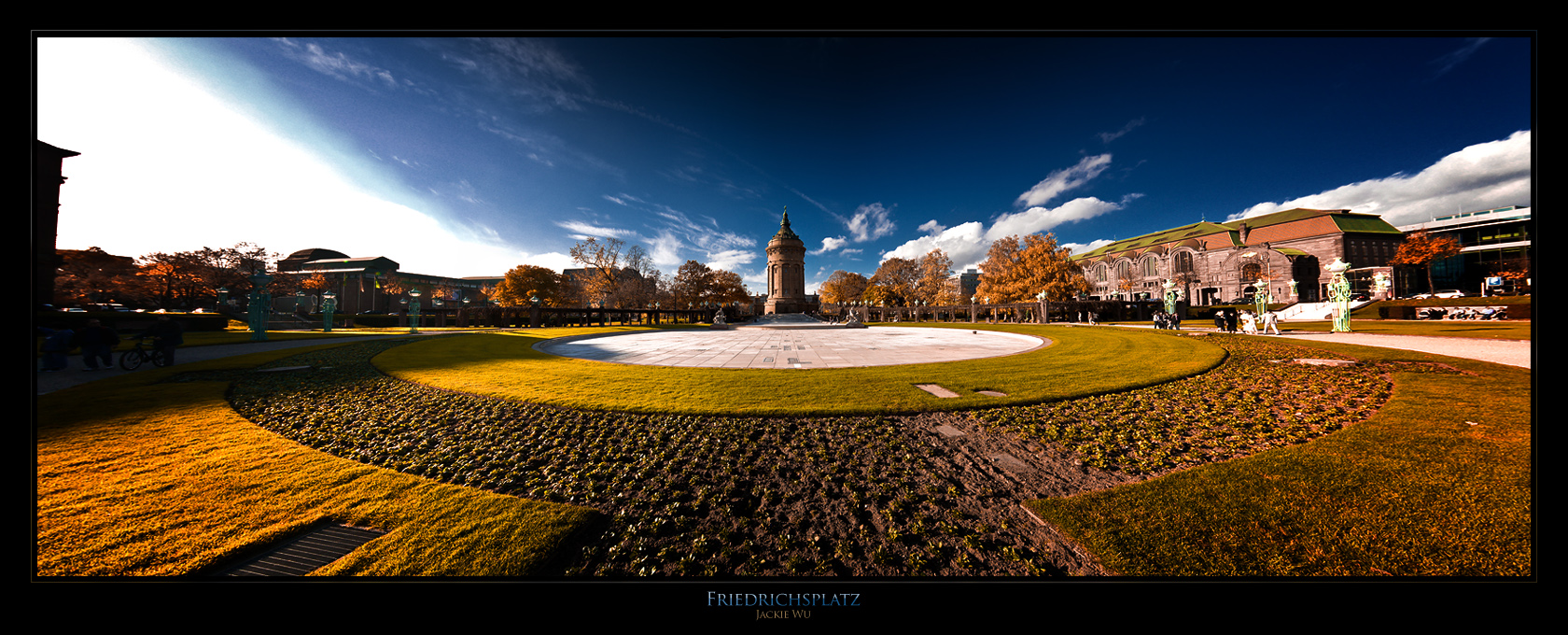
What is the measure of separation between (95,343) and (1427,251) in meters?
88.1

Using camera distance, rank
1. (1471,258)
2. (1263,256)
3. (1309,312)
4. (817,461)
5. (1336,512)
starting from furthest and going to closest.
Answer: (1263,256), (1471,258), (1309,312), (817,461), (1336,512)

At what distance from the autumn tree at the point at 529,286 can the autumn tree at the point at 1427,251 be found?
3711 inches

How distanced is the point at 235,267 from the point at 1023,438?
6862 cm

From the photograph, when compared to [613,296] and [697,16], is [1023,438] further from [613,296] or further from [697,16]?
[613,296]

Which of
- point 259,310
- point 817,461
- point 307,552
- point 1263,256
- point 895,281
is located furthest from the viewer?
point 895,281

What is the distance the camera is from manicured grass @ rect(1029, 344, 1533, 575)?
6.88ft

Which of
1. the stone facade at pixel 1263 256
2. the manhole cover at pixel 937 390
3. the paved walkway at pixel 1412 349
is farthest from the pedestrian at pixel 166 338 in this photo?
the stone facade at pixel 1263 256

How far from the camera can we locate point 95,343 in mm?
8648

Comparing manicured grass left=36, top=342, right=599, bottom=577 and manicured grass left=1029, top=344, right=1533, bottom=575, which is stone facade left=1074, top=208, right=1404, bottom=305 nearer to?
manicured grass left=1029, top=344, right=1533, bottom=575

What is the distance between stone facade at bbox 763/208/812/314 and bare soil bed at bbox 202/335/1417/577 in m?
54.5

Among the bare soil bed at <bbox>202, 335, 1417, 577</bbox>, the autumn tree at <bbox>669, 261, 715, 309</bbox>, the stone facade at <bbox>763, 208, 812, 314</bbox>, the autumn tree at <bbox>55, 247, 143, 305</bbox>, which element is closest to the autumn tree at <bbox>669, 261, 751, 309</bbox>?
the autumn tree at <bbox>669, 261, 715, 309</bbox>

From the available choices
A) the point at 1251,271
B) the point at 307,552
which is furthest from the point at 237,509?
the point at 1251,271

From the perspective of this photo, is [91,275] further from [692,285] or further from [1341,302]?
[1341,302]

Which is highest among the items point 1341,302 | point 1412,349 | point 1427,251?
point 1427,251
